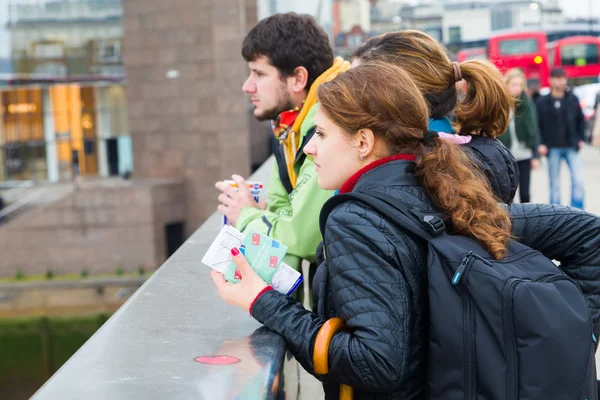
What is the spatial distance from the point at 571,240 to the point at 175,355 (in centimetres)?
104

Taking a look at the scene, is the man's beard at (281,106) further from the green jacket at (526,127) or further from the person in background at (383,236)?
the green jacket at (526,127)

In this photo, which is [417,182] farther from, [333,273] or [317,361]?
[317,361]

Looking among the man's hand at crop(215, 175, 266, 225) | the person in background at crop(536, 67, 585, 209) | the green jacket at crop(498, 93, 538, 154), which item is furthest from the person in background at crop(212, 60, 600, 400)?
the person in background at crop(536, 67, 585, 209)

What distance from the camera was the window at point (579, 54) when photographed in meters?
32.8

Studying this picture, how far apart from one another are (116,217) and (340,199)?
24.1 meters

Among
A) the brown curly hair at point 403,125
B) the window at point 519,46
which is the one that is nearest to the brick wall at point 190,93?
the window at point 519,46

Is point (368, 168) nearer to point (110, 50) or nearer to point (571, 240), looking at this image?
point (571, 240)

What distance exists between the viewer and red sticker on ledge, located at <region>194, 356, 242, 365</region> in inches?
77.9

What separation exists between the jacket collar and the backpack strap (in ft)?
0.44

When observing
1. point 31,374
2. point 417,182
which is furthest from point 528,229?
point 31,374

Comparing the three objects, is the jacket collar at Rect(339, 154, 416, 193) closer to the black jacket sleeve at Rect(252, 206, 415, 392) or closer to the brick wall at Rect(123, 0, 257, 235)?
the black jacket sleeve at Rect(252, 206, 415, 392)

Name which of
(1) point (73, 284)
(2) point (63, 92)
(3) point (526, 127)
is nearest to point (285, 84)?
(3) point (526, 127)

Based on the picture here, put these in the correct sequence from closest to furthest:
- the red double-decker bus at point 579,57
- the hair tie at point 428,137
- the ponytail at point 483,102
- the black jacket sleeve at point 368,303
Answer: the black jacket sleeve at point 368,303 < the hair tie at point 428,137 < the ponytail at point 483,102 < the red double-decker bus at point 579,57

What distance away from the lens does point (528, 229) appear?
221cm
